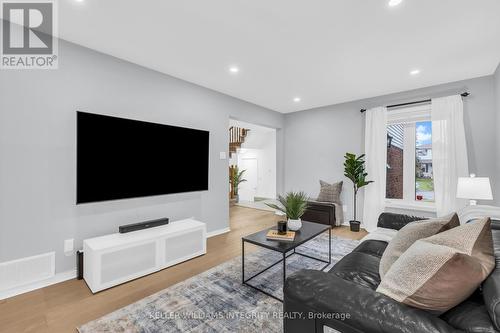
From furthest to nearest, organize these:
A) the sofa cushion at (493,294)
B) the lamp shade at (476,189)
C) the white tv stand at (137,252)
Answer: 1. the lamp shade at (476,189)
2. the white tv stand at (137,252)
3. the sofa cushion at (493,294)

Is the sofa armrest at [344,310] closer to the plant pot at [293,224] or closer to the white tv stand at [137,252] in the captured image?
the plant pot at [293,224]

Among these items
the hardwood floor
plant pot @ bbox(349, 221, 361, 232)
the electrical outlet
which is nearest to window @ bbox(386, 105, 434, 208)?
plant pot @ bbox(349, 221, 361, 232)

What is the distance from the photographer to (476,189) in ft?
9.17

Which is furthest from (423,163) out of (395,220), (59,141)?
(59,141)

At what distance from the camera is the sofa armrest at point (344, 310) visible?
90 centimetres

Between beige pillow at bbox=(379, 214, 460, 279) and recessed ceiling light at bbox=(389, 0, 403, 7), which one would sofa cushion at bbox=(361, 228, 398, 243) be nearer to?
beige pillow at bbox=(379, 214, 460, 279)

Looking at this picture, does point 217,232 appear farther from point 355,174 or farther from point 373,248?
point 355,174

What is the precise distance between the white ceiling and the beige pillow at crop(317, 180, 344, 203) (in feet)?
6.85

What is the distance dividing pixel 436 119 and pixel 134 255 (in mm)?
4816

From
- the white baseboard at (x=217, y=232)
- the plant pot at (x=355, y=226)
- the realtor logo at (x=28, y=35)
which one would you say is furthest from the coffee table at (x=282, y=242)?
the realtor logo at (x=28, y=35)

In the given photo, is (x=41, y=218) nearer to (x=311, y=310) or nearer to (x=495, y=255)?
(x=311, y=310)

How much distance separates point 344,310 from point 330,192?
3.93m

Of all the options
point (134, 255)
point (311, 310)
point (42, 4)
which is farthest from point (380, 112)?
point (42, 4)

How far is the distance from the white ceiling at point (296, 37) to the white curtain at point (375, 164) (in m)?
0.81
